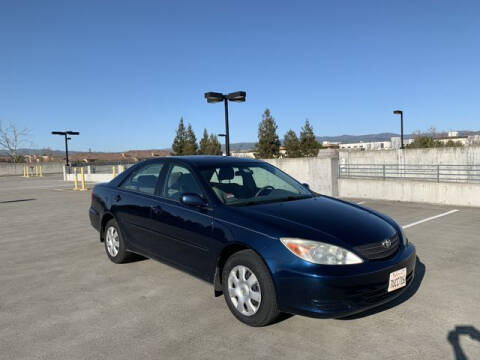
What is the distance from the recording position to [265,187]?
173 inches

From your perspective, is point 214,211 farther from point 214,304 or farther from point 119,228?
point 119,228

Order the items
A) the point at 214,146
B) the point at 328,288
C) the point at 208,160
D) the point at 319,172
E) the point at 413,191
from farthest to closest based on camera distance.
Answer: the point at 214,146 → the point at 319,172 → the point at 413,191 → the point at 208,160 → the point at 328,288

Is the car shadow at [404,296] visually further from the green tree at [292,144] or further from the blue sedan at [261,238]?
the green tree at [292,144]

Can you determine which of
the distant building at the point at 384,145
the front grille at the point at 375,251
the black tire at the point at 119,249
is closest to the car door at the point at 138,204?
the black tire at the point at 119,249

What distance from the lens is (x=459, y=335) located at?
3170 mm

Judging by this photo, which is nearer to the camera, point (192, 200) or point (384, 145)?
A: point (192, 200)

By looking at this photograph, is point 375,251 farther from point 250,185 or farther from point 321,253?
point 250,185

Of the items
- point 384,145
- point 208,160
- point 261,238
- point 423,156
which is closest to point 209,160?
point 208,160

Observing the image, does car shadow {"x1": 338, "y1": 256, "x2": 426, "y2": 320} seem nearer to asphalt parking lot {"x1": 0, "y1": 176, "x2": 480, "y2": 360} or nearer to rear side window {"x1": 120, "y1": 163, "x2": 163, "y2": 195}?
asphalt parking lot {"x1": 0, "y1": 176, "x2": 480, "y2": 360}

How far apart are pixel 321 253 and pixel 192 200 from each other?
4.55 feet

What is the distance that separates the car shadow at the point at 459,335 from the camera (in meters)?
2.89

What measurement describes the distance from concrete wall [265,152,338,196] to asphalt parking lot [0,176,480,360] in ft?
27.2

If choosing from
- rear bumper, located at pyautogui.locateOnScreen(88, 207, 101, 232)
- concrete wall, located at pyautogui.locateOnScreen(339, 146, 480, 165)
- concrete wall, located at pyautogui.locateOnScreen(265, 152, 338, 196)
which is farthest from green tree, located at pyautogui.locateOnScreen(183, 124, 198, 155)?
rear bumper, located at pyautogui.locateOnScreen(88, 207, 101, 232)

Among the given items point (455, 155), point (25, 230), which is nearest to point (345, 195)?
point (455, 155)
